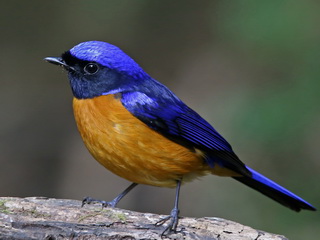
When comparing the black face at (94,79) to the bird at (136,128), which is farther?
the black face at (94,79)

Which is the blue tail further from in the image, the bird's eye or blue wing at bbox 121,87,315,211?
the bird's eye

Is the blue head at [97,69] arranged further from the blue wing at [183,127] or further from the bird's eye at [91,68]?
the blue wing at [183,127]

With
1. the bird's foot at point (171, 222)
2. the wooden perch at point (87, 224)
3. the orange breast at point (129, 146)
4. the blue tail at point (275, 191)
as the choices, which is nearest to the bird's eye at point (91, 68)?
the orange breast at point (129, 146)

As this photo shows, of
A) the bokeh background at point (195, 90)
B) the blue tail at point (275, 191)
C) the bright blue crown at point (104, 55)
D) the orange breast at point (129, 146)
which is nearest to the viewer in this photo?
the orange breast at point (129, 146)

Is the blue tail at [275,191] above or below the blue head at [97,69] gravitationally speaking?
below

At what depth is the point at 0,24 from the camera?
920 cm

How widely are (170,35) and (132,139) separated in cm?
554

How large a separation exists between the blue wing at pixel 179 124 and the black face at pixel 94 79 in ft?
0.54

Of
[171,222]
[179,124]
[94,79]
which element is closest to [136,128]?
[179,124]

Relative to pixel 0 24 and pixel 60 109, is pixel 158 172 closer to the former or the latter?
pixel 60 109

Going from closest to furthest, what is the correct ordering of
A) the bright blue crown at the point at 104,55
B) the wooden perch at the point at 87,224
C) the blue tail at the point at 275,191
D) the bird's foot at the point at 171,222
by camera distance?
the wooden perch at the point at 87,224 < the bird's foot at the point at 171,222 < the bright blue crown at the point at 104,55 < the blue tail at the point at 275,191

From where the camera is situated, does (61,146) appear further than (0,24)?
No

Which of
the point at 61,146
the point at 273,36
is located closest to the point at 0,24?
the point at 61,146

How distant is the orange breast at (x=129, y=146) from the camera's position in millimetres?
4621
